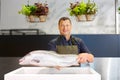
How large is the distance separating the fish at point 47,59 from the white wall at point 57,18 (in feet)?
10.5

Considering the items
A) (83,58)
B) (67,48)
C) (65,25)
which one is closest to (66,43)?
(67,48)

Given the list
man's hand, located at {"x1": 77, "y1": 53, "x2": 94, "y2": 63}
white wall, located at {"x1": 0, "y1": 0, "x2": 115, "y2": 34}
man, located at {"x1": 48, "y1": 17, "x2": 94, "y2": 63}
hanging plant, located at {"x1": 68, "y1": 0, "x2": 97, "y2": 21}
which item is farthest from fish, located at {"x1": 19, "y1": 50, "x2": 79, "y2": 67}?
white wall, located at {"x1": 0, "y1": 0, "x2": 115, "y2": 34}

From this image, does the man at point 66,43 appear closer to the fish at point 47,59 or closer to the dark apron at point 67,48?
the dark apron at point 67,48

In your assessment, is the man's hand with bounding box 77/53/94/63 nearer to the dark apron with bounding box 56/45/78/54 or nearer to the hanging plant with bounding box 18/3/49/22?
the dark apron with bounding box 56/45/78/54

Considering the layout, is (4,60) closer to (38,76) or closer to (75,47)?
(75,47)

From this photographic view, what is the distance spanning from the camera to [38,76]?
1.19m

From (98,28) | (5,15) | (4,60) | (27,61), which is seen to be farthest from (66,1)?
(27,61)

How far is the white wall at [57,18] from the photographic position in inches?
175

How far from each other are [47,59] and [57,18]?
3276 mm

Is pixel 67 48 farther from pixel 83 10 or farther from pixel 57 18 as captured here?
pixel 57 18

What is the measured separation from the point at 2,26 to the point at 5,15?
185mm

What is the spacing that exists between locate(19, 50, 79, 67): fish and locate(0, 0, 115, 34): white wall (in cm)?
320

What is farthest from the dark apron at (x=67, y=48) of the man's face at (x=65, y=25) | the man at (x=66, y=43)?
the man's face at (x=65, y=25)

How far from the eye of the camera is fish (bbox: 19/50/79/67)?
1.21m
